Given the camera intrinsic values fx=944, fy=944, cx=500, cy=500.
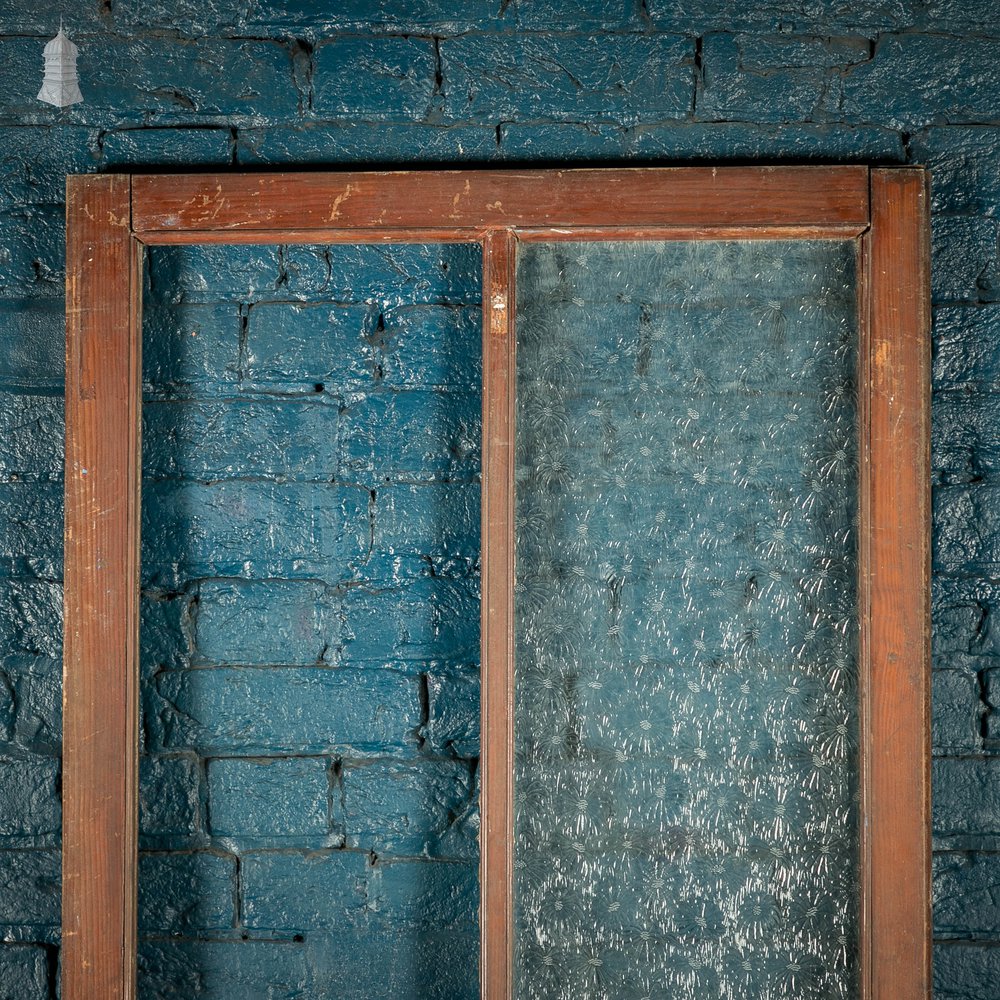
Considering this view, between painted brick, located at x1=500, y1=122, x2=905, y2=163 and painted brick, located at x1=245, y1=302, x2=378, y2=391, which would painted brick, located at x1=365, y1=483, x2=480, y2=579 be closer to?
painted brick, located at x1=245, y1=302, x2=378, y2=391

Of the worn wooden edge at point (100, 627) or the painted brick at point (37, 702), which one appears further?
the painted brick at point (37, 702)

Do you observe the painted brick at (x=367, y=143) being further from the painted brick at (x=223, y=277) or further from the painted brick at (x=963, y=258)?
the painted brick at (x=963, y=258)

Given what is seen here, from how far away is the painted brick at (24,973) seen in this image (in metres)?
1.37

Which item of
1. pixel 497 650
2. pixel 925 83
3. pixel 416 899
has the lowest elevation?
pixel 416 899

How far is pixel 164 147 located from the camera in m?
1.37

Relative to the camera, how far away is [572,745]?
1.30m

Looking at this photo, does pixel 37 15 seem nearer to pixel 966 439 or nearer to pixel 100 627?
pixel 100 627

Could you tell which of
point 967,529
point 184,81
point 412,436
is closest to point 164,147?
point 184,81

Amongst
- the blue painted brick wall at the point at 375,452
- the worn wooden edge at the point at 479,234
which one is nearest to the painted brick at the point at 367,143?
the blue painted brick wall at the point at 375,452

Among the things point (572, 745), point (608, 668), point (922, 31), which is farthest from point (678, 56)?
point (572, 745)

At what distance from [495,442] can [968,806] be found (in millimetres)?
849

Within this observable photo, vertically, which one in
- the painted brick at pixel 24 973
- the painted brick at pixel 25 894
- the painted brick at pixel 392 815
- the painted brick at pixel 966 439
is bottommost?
the painted brick at pixel 24 973

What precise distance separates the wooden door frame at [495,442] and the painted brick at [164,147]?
2.4 inches

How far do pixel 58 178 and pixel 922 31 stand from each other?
4.16 feet
